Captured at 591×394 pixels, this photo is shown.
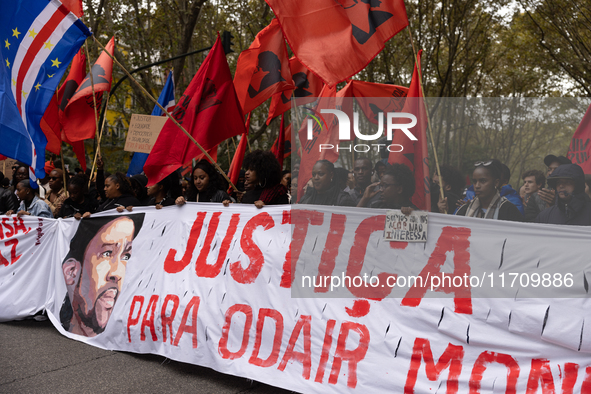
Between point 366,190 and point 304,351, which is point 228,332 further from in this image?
point 366,190

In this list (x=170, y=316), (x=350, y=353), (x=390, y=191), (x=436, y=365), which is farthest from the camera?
(x=390, y=191)

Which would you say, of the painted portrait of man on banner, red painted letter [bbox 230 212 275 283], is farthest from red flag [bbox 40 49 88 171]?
red painted letter [bbox 230 212 275 283]

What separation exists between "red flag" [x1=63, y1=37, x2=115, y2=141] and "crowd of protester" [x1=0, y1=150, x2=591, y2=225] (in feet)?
2.17

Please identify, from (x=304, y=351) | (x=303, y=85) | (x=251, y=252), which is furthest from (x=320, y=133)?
(x=304, y=351)

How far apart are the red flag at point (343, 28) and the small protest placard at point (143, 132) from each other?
309 cm

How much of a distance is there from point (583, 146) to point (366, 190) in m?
2.33

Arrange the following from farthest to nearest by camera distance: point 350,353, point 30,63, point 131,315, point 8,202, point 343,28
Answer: point 8,202 → point 30,63 → point 343,28 → point 131,315 → point 350,353

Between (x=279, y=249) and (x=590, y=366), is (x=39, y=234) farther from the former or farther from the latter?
(x=590, y=366)

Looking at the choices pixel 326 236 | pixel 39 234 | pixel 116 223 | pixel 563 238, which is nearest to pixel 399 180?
pixel 326 236

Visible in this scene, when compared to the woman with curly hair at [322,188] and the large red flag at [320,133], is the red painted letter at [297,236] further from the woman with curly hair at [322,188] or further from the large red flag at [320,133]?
the large red flag at [320,133]

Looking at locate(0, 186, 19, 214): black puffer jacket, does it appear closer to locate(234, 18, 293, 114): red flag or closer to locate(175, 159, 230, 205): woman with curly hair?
locate(175, 159, 230, 205): woman with curly hair

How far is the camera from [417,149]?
496 centimetres

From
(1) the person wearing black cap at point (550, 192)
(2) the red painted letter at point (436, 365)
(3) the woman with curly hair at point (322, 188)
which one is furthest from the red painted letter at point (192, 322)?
(1) the person wearing black cap at point (550, 192)

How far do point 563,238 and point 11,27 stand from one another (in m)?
5.41
